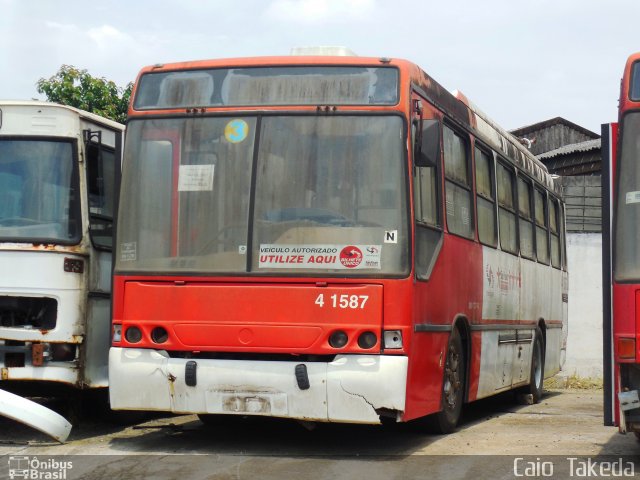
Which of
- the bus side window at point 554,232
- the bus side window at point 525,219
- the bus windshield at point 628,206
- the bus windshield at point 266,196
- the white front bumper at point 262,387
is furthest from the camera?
the bus side window at point 554,232

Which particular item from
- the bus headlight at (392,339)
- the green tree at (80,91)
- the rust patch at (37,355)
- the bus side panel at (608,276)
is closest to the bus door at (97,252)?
the rust patch at (37,355)

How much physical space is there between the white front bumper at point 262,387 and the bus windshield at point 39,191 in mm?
1628

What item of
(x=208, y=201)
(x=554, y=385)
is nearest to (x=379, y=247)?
(x=208, y=201)

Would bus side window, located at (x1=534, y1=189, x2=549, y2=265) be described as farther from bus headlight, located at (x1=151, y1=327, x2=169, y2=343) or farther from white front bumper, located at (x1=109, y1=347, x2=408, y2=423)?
bus headlight, located at (x1=151, y1=327, x2=169, y2=343)

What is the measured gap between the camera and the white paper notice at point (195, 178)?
865cm

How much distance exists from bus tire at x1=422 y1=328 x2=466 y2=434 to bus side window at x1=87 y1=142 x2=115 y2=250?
3349 mm

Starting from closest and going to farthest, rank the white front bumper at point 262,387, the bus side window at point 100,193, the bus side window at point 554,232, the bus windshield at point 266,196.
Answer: the white front bumper at point 262,387
the bus windshield at point 266,196
the bus side window at point 100,193
the bus side window at point 554,232

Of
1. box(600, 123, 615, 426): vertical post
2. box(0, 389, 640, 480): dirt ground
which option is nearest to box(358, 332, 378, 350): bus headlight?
box(0, 389, 640, 480): dirt ground

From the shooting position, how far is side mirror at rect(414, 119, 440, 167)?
851cm

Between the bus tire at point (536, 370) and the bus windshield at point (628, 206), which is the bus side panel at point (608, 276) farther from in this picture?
the bus tire at point (536, 370)

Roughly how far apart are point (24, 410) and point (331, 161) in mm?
3255

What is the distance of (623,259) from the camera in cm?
775

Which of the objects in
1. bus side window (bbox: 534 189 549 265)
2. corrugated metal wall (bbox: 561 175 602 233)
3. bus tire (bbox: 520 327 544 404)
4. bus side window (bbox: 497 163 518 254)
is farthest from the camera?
corrugated metal wall (bbox: 561 175 602 233)

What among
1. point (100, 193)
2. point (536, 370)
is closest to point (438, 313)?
point (100, 193)
